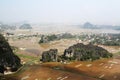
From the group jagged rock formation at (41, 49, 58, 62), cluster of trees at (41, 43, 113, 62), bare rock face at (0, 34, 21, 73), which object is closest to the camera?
bare rock face at (0, 34, 21, 73)

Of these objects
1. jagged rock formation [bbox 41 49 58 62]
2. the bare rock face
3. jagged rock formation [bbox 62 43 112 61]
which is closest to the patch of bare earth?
jagged rock formation [bbox 62 43 112 61]

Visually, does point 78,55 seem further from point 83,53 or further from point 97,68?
point 97,68

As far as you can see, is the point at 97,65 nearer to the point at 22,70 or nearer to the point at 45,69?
the point at 45,69

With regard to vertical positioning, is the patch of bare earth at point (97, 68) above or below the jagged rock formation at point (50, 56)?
below

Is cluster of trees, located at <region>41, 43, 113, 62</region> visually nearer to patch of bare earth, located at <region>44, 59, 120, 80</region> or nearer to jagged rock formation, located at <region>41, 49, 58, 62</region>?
jagged rock formation, located at <region>41, 49, 58, 62</region>

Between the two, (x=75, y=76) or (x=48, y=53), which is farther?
(x=48, y=53)

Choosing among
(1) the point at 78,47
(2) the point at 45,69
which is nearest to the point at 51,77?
(2) the point at 45,69

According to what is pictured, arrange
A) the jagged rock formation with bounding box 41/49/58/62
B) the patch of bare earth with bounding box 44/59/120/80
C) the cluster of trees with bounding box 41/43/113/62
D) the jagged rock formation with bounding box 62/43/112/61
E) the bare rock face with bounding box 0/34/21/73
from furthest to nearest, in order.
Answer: the jagged rock formation with bounding box 62/43/112/61
the cluster of trees with bounding box 41/43/113/62
the jagged rock formation with bounding box 41/49/58/62
the bare rock face with bounding box 0/34/21/73
the patch of bare earth with bounding box 44/59/120/80

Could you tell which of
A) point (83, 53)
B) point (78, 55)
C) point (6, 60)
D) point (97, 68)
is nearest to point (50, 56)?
point (78, 55)

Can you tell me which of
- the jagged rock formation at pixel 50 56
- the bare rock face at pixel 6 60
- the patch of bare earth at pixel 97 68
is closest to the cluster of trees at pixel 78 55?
the jagged rock formation at pixel 50 56

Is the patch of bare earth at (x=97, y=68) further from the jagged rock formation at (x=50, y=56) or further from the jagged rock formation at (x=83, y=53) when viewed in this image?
the jagged rock formation at (x=50, y=56)

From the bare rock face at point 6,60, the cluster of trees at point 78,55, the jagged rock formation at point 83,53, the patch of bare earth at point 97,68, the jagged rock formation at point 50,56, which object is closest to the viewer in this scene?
the patch of bare earth at point 97,68
